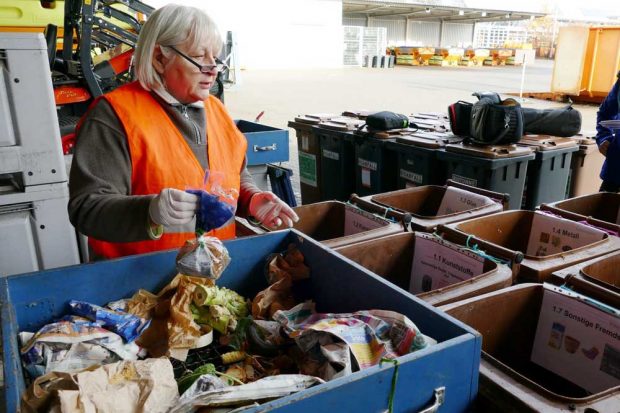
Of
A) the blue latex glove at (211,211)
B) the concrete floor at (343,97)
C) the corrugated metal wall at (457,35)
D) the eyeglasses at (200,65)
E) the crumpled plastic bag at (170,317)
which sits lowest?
the concrete floor at (343,97)

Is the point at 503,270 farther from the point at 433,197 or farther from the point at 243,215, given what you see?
the point at 433,197

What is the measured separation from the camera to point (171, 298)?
1600 mm

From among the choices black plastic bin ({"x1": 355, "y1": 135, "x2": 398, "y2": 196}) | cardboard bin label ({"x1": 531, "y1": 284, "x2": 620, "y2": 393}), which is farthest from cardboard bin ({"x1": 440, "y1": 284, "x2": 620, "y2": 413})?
black plastic bin ({"x1": 355, "y1": 135, "x2": 398, "y2": 196})

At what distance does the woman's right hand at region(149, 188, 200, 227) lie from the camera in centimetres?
144

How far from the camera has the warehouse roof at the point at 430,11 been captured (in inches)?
1367

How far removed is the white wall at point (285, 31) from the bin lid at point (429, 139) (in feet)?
75.9

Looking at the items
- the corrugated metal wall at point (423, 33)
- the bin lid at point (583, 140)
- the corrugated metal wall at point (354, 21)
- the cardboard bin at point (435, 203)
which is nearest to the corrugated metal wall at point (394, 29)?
the corrugated metal wall at point (423, 33)

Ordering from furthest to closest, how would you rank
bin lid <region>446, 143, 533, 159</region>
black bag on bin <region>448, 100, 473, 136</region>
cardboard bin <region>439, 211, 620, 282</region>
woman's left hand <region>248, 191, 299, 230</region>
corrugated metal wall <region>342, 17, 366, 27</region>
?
1. corrugated metal wall <region>342, 17, 366, 27</region>
2. black bag on bin <region>448, 100, 473, 136</region>
3. bin lid <region>446, 143, 533, 159</region>
4. cardboard bin <region>439, 211, 620, 282</region>
5. woman's left hand <region>248, 191, 299, 230</region>

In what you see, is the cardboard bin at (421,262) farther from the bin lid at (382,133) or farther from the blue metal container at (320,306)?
the bin lid at (382,133)

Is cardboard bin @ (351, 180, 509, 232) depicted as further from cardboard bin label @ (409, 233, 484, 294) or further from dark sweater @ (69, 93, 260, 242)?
dark sweater @ (69, 93, 260, 242)

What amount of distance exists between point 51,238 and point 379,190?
8.79 ft

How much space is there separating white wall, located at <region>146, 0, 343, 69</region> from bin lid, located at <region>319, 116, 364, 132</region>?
22105 mm

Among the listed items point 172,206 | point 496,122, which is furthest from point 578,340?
point 496,122

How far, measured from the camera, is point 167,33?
1.72 metres
